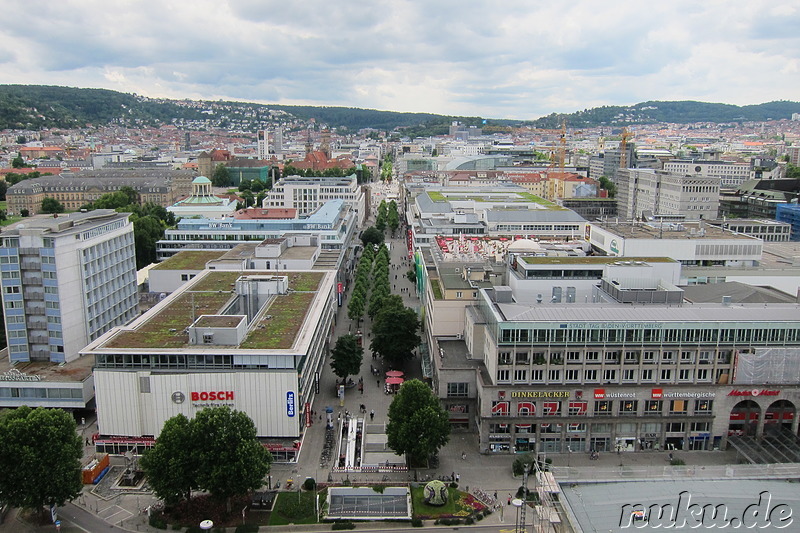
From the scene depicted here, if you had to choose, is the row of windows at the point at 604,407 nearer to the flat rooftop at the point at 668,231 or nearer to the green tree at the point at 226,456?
the green tree at the point at 226,456

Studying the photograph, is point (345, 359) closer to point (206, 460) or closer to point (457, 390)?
point (457, 390)

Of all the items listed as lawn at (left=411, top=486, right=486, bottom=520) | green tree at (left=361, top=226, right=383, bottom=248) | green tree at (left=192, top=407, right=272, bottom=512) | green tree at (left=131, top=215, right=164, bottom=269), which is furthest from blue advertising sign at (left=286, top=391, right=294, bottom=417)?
green tree at (left=361, top=226, right=383, bottom=248)

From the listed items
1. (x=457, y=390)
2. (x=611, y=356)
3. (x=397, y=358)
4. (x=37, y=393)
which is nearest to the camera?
(x=611, y=356)

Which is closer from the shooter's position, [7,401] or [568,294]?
[7,401]

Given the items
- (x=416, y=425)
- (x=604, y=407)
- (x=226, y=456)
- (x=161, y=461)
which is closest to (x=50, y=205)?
(x=161, y=461)

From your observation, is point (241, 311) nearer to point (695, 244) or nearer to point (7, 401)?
point (7, 401)

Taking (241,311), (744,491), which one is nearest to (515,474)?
(744,491)
